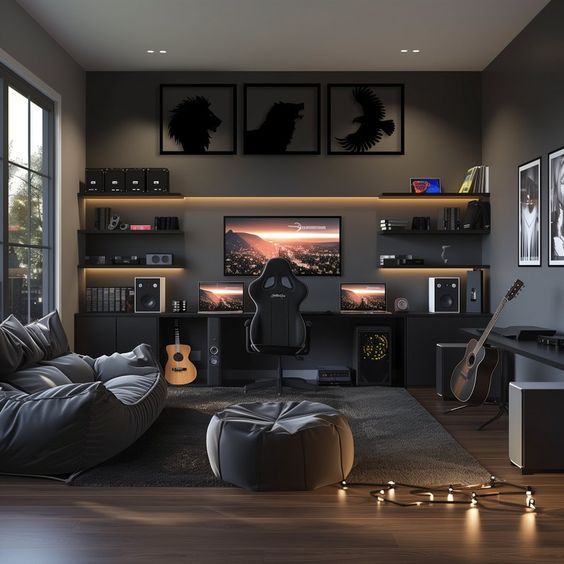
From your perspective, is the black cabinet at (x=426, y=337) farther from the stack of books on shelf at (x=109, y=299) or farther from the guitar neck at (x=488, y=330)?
the stack of books on shelf at (x=109, y=299)

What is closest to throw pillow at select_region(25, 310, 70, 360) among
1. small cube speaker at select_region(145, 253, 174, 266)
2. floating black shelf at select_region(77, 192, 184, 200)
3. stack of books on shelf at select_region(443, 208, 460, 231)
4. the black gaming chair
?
the black gaming chair

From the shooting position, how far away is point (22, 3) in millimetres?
5215

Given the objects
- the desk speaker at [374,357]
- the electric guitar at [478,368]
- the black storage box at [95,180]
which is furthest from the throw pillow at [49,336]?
the electric guitar at [478,368]

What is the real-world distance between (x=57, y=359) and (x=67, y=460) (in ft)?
4.54

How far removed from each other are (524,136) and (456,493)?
3.54 metres

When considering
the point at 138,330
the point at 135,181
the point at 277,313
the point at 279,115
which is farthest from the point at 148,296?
the point at 279,115

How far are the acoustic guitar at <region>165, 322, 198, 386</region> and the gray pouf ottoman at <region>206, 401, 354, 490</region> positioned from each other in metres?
3.15

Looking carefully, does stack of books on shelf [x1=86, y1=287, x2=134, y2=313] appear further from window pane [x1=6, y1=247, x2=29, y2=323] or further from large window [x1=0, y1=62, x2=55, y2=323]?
window pane [x1=6, y1=247, x2=29, y2=323]

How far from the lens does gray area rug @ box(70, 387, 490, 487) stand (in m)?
3.53

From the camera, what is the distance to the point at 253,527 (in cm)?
286

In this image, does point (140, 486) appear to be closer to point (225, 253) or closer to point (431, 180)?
point (225, 253)

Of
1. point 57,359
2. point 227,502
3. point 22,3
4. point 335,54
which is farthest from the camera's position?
point 335,54

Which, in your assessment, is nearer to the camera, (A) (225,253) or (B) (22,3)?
(B) (22,3)

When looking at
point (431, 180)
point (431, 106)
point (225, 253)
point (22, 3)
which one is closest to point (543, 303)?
point (431, 180)
